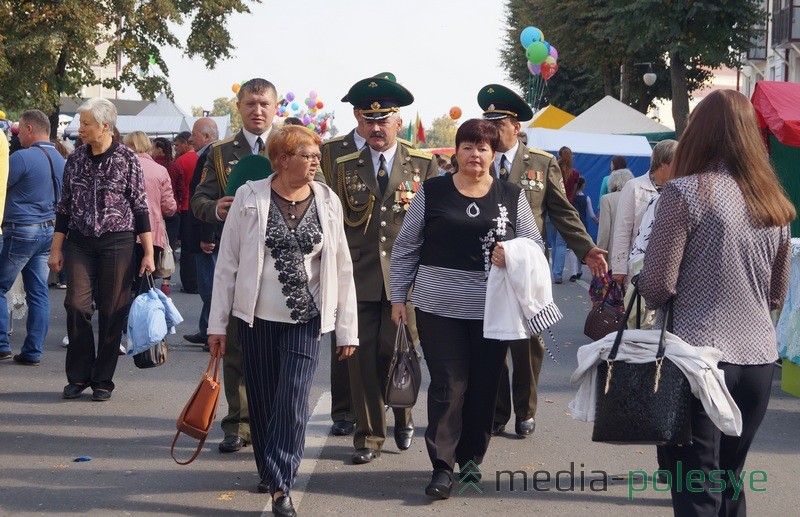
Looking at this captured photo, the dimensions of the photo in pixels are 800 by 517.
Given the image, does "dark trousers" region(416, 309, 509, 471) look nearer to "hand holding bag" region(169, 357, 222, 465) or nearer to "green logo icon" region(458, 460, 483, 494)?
"green logo icon" region(458, 460, 483, 494)

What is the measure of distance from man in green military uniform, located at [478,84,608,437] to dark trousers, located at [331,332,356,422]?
940 millimetres

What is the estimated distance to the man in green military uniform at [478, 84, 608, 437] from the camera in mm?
7617

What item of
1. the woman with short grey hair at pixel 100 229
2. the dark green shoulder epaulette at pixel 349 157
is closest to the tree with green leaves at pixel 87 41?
the woman with short grey hair at pixel 100 229

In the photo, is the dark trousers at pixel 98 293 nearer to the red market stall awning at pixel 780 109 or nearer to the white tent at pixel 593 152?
the red market stall awning at pixel 780 109

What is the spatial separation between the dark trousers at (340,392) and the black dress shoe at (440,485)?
5.00ft

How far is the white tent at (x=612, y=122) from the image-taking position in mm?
33438

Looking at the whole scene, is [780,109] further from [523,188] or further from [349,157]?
[349,157]

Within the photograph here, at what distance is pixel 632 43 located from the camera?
119ft

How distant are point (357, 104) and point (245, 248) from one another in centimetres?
175

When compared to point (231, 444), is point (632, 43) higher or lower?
higher

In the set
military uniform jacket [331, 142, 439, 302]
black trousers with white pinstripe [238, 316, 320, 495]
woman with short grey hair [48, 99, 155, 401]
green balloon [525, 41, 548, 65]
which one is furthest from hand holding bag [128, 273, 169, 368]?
green balloon [525, 41, 548, 65]

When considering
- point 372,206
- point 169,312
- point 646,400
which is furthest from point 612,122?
point 646,400

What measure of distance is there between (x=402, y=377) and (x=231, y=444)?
4.26 ft

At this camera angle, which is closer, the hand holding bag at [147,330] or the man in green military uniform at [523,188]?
the man in green military uniform at [523,188]
